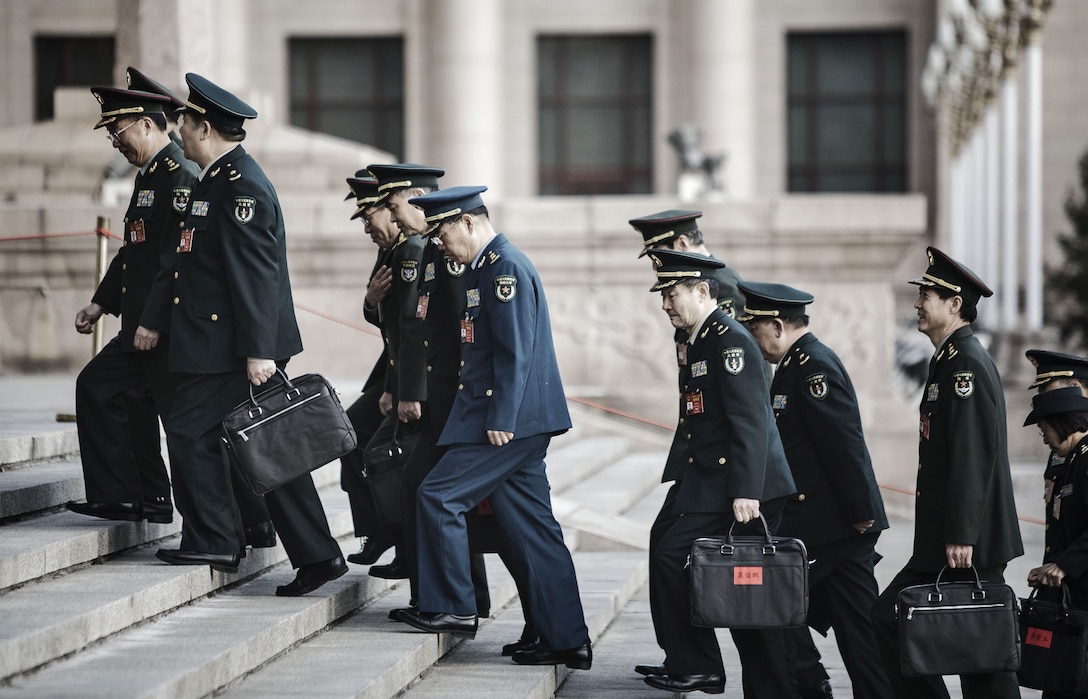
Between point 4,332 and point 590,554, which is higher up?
point 4,332

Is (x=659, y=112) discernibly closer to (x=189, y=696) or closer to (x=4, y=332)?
(x=4, y=332)

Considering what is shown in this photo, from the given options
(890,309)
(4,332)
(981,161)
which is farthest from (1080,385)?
(981,161)

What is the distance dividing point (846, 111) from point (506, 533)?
26.9 m

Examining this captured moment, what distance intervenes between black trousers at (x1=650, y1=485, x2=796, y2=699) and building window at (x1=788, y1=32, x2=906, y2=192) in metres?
26.3

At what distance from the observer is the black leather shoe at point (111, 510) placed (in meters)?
6.31

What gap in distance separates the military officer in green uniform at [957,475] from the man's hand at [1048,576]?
0.15m

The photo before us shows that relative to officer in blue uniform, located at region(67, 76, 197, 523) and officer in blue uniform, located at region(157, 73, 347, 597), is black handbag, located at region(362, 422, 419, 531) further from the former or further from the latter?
officer in blue uniform, located at region(67, 76, 197, 523)

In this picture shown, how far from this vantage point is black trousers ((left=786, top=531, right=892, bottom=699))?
6.36 metres

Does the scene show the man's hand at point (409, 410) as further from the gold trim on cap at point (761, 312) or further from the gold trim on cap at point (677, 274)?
the gold trim on cap at point (761, 312)

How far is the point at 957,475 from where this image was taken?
5672mm

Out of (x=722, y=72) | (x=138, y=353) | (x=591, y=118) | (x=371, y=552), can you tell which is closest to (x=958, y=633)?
(x=371, y=552)

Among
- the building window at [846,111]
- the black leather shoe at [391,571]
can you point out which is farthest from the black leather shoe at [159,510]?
the building window at [846,111]

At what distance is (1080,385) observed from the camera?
6.39 m

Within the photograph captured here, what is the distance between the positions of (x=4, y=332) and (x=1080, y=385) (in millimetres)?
10086
